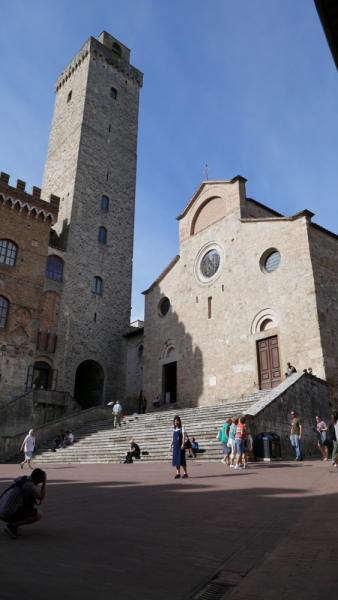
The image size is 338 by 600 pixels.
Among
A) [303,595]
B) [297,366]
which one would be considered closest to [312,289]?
[297,366]

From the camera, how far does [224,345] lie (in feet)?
74.0

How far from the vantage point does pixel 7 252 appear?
24547 millimetres

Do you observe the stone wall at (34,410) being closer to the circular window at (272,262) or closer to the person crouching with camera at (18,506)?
the circular window at (272,262)

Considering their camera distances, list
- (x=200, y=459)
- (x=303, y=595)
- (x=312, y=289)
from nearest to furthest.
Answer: (x=303, y=595)
(x=200, y=459)
(x=312, y=289)

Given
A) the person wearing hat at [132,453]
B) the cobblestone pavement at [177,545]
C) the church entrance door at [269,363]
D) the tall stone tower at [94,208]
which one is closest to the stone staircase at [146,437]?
the person wearing hat at [132,453]

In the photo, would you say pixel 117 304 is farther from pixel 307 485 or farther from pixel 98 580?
pixel 98 580

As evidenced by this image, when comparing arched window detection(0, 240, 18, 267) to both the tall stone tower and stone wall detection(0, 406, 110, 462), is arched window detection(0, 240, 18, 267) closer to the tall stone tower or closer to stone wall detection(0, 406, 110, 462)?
the tall stone tower

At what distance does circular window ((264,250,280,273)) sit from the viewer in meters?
21.0

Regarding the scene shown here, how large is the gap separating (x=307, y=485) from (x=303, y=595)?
16.8ft

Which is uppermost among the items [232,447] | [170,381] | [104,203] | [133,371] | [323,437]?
[104,203]

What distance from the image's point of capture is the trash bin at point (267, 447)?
12.5 meters

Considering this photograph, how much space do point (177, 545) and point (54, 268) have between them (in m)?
24.7

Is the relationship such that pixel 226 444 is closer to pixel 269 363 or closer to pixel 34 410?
pixel 269 363

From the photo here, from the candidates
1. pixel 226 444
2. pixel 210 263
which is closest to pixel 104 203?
pixel 210 263
